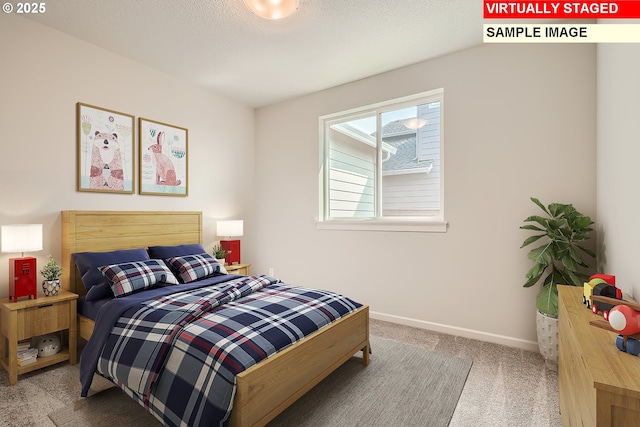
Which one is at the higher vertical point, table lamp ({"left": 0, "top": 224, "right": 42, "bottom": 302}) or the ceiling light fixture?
the ceiling light fixture

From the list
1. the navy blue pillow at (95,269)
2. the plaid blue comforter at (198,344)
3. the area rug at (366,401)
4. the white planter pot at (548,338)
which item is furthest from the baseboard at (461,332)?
the navy blue pillow at (95,269)

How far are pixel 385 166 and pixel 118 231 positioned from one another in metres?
2.97

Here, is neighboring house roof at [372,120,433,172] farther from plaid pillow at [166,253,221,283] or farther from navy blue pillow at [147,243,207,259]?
navy blue pillow at [147,243,207,259]

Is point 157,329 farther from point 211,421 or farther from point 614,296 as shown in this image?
point 614,296

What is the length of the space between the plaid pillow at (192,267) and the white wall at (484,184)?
4.84ft

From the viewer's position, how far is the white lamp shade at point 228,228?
13.0 ft

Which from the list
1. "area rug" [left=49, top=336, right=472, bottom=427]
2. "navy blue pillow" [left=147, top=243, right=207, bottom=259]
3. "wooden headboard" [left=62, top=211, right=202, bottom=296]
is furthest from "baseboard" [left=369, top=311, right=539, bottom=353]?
"wooden headboard" [left=62, top=211, right=202, bottom=296]

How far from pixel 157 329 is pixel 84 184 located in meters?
1.95

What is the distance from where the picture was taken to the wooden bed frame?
158cm

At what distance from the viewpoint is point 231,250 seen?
4.04m

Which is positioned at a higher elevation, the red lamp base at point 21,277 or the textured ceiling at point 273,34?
the textured ceiling at point 273,34

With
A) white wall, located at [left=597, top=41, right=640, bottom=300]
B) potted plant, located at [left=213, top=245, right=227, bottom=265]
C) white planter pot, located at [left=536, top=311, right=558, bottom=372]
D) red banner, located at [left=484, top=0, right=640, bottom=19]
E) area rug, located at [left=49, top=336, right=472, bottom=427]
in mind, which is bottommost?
area rug, located at [left=49, top=336, right=472, bottom=427]

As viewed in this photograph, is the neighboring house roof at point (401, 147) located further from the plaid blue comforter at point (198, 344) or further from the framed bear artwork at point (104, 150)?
the framed bear artwork at point (104, 150)

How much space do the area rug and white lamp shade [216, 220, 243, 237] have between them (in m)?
2.05
